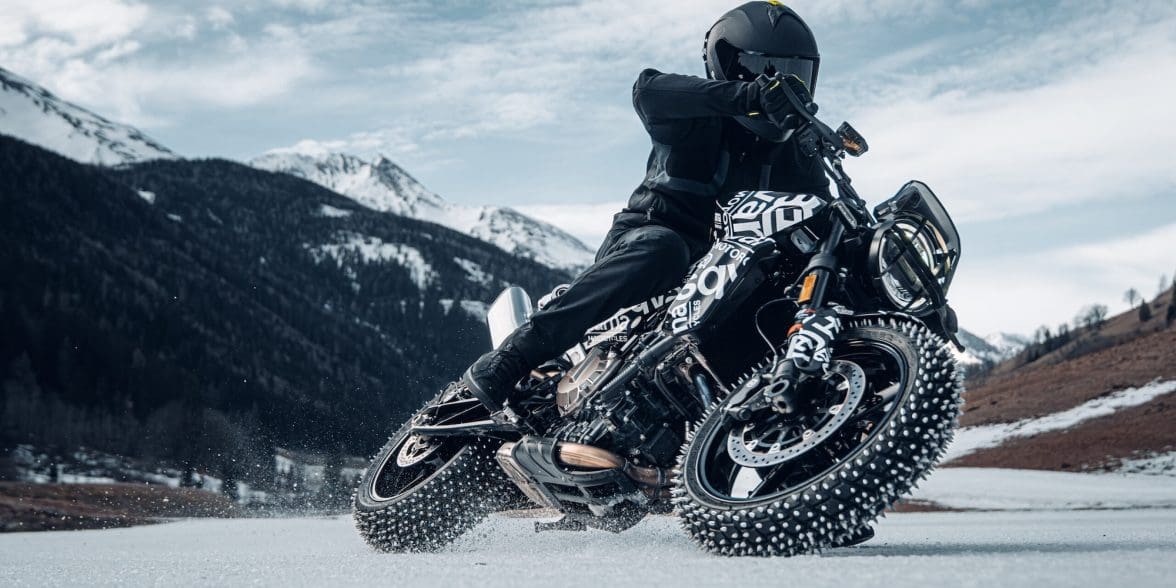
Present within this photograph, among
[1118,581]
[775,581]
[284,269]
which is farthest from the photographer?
[284,269]

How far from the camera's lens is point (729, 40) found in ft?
12.3

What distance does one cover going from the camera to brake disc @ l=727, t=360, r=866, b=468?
289 centimetres

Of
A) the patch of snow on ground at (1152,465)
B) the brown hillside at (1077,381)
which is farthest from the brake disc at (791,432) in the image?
the brown hillside at (1077,381)

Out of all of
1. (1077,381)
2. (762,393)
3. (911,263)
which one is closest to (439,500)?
(762,393)

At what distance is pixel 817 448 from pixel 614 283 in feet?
3.92

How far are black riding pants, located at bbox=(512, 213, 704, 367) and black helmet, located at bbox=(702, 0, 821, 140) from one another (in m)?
0.61

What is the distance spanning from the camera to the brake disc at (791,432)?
9.50 ft

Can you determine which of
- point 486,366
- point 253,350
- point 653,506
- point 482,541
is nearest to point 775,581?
point 653,506

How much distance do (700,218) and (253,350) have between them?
11281 centimetres

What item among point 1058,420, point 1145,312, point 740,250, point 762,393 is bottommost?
point 1058,420

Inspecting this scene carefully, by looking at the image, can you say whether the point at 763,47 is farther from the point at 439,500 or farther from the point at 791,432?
the point at 439,500

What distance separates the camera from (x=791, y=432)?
3031 mm

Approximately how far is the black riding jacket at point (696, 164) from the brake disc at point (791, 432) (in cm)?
108

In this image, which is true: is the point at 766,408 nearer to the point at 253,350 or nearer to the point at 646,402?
the point at 646,402
